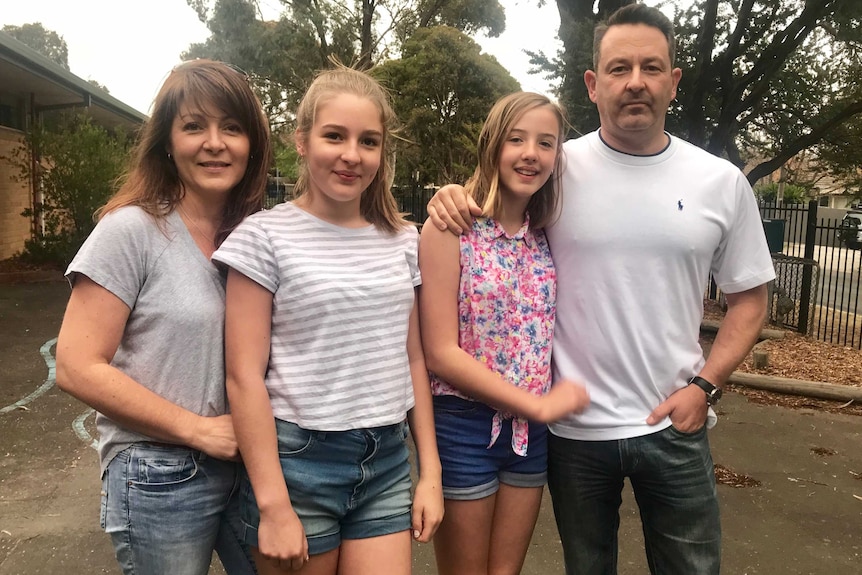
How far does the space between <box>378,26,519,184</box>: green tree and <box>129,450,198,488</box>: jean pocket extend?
66.9 feet

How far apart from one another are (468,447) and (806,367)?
6.76 metres

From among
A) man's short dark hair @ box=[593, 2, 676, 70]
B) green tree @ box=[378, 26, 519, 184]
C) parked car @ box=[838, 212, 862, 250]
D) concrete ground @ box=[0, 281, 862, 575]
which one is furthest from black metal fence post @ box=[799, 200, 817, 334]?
green tree @ box=[378, 26, 519, 184]

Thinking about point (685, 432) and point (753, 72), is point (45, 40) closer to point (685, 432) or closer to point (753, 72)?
point (753, 72)

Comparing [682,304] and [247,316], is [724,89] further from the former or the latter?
[247,316]

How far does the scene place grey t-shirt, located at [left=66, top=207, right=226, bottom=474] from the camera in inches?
61.6

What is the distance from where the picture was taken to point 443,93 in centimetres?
2369

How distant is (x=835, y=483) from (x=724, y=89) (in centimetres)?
653

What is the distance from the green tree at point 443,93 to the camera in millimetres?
→ 22562

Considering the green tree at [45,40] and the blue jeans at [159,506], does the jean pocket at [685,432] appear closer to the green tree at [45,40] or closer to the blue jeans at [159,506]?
the blue jeans at [159,506]

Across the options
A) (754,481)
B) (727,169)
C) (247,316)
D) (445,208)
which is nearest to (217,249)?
(247,316)

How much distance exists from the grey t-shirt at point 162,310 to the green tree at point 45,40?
200ft

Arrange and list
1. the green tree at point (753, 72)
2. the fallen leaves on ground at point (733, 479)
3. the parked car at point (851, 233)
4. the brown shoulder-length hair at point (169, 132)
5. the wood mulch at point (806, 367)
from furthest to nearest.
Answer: the parked car at point (851, 233), the green tree at point (753, 72), the wood mulch at point (806, 367), the fallen leaves on ground at point (733, 479), the brown shoulder-length hair at point (169, 132)

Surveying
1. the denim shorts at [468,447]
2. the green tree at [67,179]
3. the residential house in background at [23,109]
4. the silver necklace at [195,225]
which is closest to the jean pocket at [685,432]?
the denim shorts at [468,447]

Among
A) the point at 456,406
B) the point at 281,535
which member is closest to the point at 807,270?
the point at 456,406
